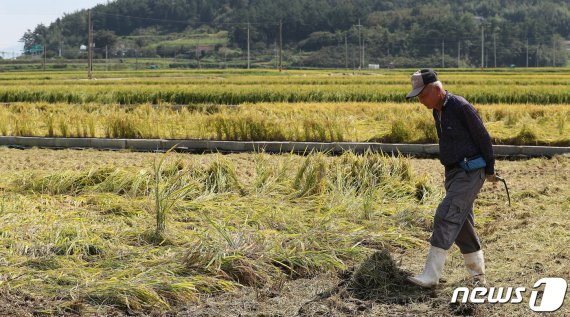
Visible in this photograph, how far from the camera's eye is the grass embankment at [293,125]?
1566 centimetres

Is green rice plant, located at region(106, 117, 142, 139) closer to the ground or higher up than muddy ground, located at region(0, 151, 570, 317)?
higher up

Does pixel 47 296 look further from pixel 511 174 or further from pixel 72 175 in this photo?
pixel 511 174

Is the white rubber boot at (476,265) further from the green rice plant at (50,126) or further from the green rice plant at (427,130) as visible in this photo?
the green rice plant at (50,126)

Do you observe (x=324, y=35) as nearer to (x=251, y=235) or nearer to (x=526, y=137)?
(x=526, y=137)

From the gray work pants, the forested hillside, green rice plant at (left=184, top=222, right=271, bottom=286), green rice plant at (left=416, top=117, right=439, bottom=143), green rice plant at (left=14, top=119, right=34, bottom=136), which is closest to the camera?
the gray work pants

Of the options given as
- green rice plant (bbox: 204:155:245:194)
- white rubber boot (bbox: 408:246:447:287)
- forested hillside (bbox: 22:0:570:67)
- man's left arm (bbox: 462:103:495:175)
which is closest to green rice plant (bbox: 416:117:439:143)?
green rice plant (bbox: 204:155:245:194)

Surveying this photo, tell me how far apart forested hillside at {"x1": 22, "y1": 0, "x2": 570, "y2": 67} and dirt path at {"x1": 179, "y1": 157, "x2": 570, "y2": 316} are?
99.1 meters

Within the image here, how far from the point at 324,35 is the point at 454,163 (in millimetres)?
143124

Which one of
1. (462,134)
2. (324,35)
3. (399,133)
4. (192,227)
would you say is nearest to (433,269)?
(462,134)

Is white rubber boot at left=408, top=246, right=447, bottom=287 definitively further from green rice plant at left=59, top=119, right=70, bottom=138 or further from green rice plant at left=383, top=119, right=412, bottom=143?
green rice plant at left=59, top=119, right=70, bottom=138

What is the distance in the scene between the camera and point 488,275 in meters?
6.60

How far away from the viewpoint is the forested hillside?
434 ft

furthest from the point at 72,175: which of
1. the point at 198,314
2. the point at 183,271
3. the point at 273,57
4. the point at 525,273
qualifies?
the point at 273,57

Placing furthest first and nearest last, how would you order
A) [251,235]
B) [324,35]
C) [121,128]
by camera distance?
[324,35] < [121,128] < [251,235]
